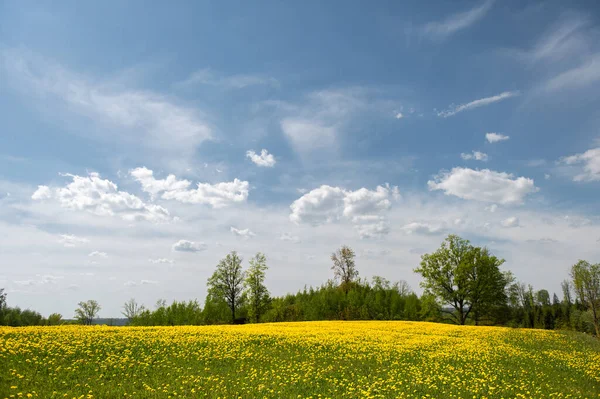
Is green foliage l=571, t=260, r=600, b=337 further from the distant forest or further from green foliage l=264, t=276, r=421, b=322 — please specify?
green foliage l=264, t=276, r=421, b=322

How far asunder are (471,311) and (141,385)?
2502 inches

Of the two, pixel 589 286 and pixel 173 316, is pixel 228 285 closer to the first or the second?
pixel 173 316

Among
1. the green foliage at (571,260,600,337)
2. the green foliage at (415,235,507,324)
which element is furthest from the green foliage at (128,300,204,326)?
the green foliage at (571,260,600,337)

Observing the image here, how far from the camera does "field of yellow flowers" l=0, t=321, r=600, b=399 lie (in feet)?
48.0

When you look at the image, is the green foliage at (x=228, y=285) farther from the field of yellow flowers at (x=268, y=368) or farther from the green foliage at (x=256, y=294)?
the field of yellow flowers at (x=268, y=368)

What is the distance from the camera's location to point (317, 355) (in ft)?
72.8

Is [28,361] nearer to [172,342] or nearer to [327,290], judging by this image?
[172,342]

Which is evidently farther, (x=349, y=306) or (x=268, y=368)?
(x=349, y=306)

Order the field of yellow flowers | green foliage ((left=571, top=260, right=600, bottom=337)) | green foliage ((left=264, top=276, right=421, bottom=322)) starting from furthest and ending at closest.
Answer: green foliage ((left=264, top=276, right=421, bottom=322)), green foliage ((left=571, top=260, right=600, bottom=337)), the field of yellow flowers

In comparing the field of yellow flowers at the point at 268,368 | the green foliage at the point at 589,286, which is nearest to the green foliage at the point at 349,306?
the green foliage at the point at 589,286

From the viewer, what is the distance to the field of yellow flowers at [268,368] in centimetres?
1463

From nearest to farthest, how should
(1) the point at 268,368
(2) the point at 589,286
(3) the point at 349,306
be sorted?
1. (1) the point at 268,368
2. (2) the point at 589,286
3. (3) the point at 349,306

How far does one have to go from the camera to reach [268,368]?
18672 mm

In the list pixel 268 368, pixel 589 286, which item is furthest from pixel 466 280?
pixel 268 368
